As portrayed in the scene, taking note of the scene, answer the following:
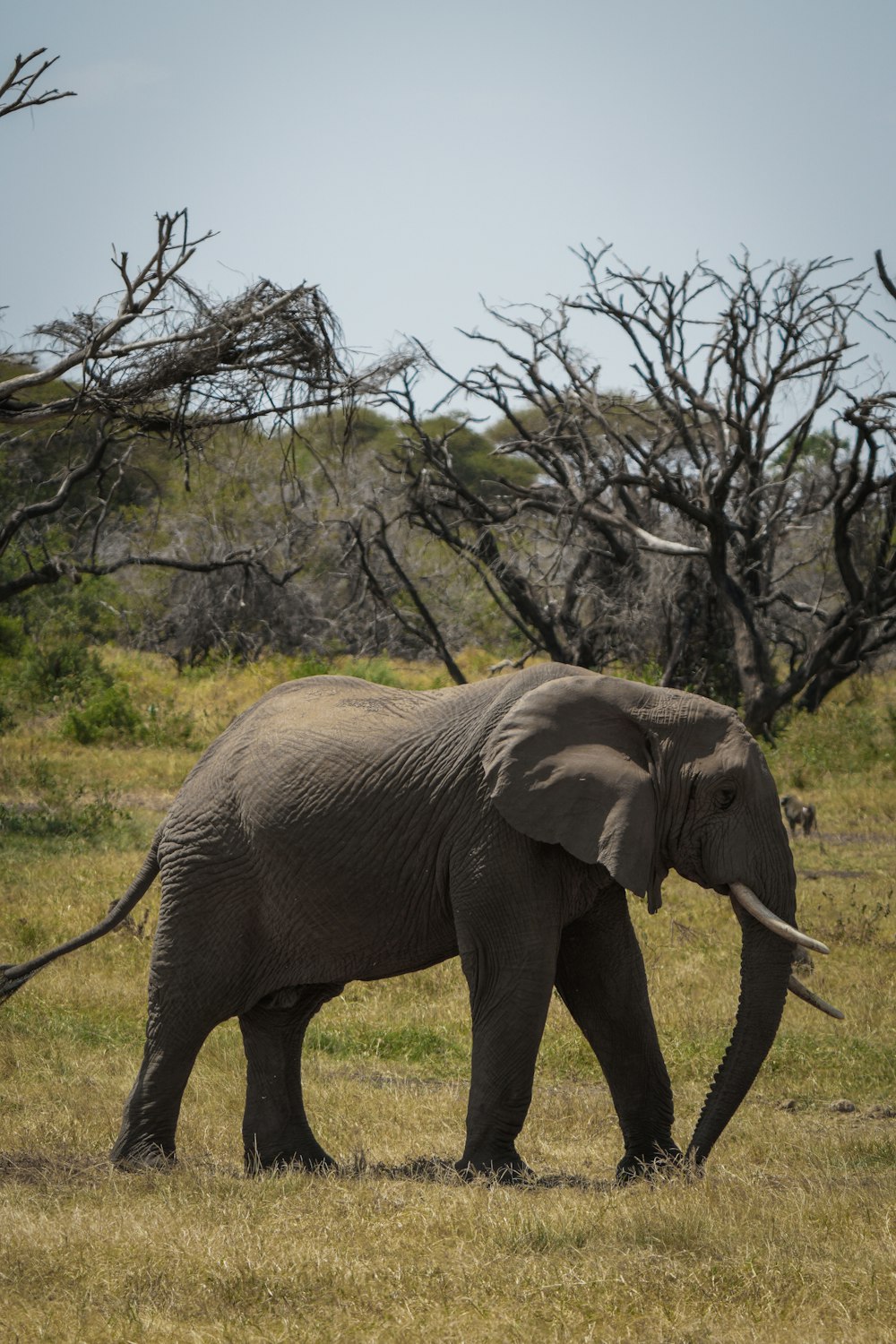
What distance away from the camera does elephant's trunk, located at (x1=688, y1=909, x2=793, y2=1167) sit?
5809mm

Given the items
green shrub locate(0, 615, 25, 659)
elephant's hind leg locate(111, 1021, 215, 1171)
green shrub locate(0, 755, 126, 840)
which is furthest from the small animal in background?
green shrub locate(0, 615, 25, 659)

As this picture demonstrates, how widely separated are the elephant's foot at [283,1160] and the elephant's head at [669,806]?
1613 millimetres

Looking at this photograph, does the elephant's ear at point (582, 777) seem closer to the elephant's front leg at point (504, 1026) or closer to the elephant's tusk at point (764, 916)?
the elephant's tusk at point (764, 916)

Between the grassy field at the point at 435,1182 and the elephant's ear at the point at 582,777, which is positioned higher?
the elephant's ear at the point at 582,777

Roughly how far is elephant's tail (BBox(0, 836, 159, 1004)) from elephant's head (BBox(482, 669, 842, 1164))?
1.70 m

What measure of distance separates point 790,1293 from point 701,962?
18.8 feet

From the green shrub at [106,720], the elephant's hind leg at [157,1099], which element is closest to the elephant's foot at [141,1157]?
the elephant's hind leg at [157,1099]

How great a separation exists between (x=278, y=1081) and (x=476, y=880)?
1.44 m

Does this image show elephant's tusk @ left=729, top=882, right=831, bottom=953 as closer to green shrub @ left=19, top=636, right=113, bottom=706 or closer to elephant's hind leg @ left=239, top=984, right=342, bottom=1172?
elephant's hind leg @ left=239, top=984, right=342, bottom=1172

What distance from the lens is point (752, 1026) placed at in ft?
19.1

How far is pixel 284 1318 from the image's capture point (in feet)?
13.4

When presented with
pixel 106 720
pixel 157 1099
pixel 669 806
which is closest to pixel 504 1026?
pixel 669 806

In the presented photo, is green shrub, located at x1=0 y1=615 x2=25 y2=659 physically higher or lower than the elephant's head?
lower

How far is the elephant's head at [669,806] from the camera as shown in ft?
19.1
